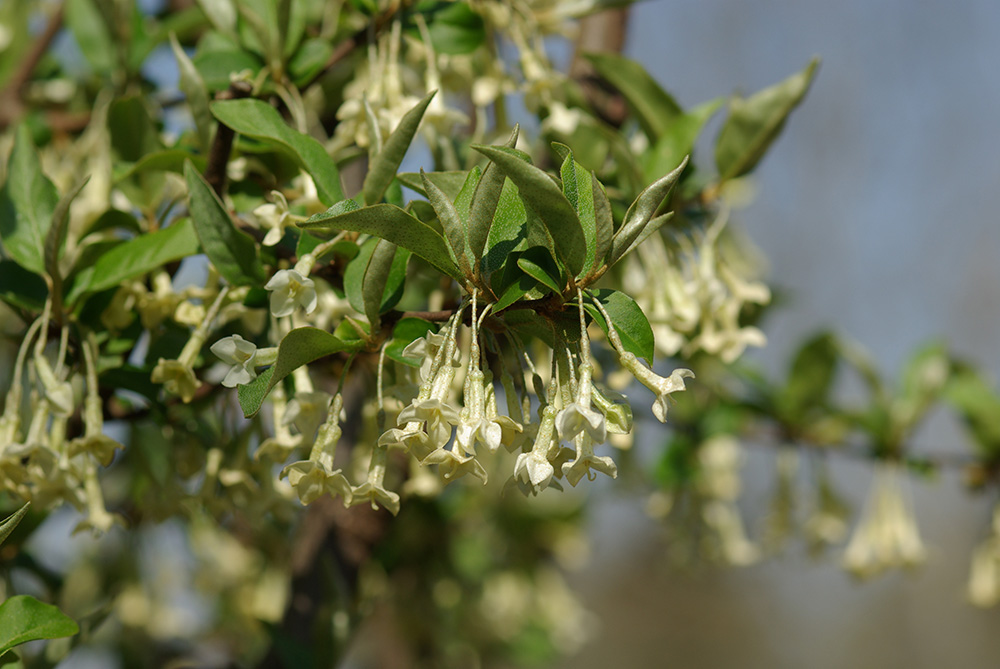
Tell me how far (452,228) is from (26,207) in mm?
591

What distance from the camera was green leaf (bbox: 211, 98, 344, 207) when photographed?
83cm

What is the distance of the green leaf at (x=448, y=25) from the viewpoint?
1080 mm

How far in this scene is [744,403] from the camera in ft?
5.81

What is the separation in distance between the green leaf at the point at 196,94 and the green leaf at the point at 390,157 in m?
0.26

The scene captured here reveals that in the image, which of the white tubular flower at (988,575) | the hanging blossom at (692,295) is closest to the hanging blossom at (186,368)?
the hanging blossom at (692,295)

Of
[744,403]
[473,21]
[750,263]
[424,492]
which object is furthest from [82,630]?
[750,263]

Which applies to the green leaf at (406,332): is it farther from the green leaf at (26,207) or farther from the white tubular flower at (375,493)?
the green leaf at (26,207)

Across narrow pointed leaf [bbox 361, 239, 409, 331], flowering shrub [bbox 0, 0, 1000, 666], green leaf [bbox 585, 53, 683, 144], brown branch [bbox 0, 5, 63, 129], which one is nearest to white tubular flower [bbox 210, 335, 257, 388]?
flowering shrub [bbox 0, 0, 1000, 666]

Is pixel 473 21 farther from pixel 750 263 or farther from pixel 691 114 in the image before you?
pixel 750 263

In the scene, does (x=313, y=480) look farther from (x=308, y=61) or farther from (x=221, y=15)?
(x=221, y=15)

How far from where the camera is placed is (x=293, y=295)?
703mm

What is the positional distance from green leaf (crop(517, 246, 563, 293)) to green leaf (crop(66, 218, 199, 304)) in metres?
0.43

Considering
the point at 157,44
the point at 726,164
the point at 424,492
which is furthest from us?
the point at 157,44

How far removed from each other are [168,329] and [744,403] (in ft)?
4.04
